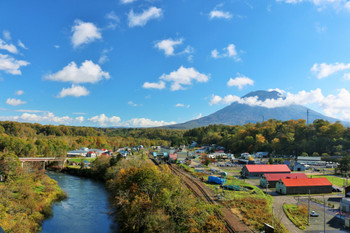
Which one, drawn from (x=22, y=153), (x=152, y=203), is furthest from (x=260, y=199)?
(x=22, y=153)

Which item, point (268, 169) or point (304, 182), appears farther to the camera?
point (268, 169)

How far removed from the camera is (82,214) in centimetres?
2162

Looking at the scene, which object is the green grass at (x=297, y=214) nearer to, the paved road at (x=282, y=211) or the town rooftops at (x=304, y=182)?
the paved road at (x=282, y=211)

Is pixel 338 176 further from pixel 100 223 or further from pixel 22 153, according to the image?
pixel 22 153

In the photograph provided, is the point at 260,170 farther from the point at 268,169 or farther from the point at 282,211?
the point at 282,211

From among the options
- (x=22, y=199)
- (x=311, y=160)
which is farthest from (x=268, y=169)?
(x=22, y=199)

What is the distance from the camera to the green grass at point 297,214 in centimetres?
1684

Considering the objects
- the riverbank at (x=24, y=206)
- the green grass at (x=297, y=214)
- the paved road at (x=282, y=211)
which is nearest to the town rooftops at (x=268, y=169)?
the paved road at (x=282, y=211)

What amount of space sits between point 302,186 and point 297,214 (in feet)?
27.2

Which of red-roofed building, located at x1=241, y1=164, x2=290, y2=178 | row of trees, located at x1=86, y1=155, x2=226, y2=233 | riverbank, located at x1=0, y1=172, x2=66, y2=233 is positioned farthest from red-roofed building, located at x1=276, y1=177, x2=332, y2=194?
riverbank, located at x1=0, y1=172, x2=66, y2=233

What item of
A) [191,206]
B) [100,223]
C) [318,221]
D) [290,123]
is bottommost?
[100,223]

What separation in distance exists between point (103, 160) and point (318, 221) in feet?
109

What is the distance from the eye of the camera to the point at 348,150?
52188 mm

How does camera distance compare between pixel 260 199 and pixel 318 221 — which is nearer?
pixel 318 221
